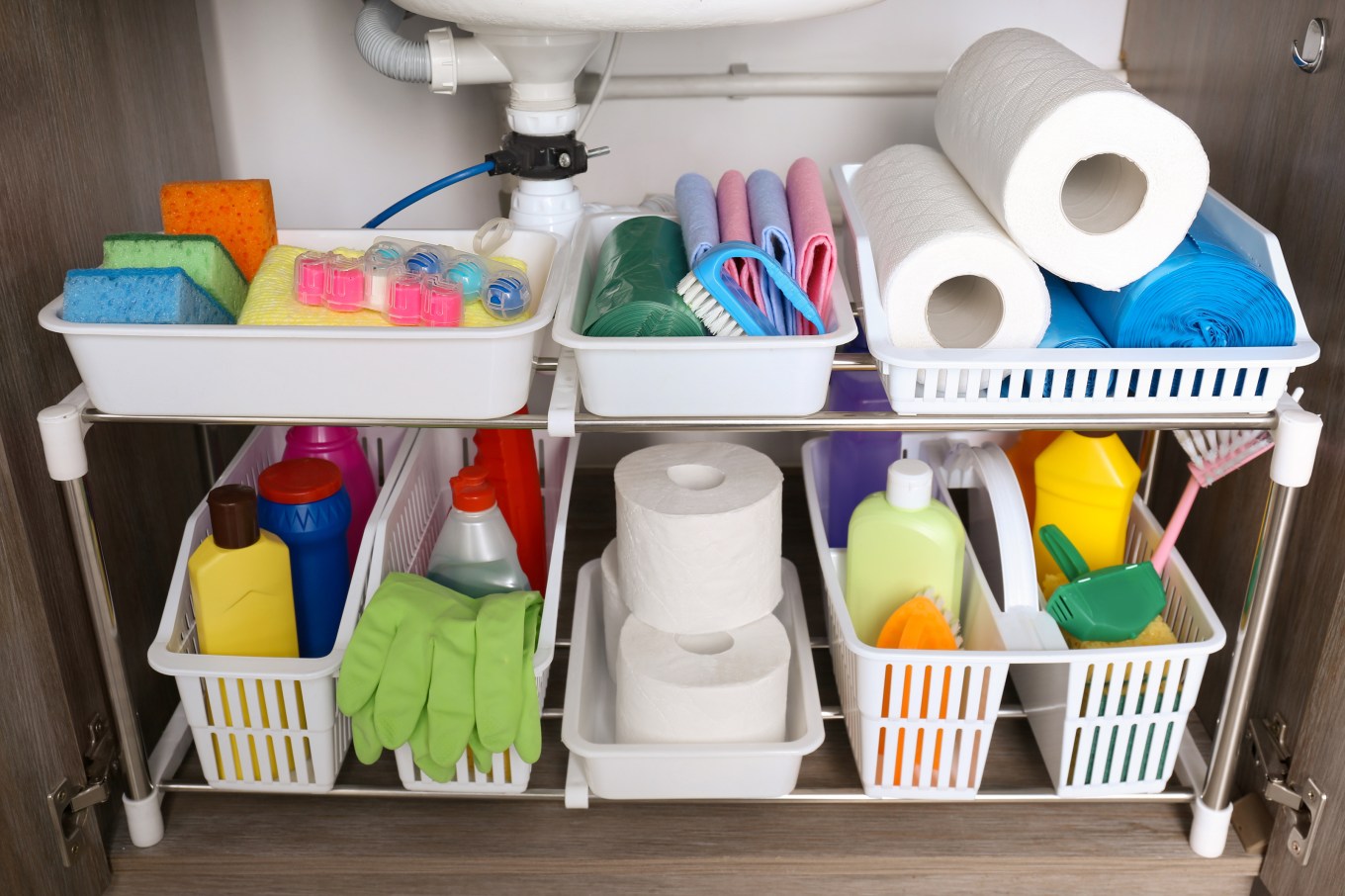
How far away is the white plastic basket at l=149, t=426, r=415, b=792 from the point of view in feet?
3.26

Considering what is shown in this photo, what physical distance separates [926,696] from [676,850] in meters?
0.27

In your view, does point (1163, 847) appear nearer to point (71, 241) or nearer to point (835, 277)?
point (835, 277)

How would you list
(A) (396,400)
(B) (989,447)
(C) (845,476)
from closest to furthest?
(A) (396,400) < (B) (989,447) < (C) (845,476)

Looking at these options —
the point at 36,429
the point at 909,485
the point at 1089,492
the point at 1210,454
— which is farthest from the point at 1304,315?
the point at 36,429

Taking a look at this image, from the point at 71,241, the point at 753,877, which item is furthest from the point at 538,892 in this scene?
the point at 71,241

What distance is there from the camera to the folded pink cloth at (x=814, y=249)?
946 millimetres

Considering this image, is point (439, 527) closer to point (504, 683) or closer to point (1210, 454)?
point (504, 683)

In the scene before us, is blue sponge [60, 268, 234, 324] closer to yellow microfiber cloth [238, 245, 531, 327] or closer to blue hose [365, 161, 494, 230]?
yellow microfiber cloth [238, 245, 531, 327]

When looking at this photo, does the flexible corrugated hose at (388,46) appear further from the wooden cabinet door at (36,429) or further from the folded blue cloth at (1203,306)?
the folded blue cloth at (1203,306)

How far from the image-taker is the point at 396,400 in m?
0.90

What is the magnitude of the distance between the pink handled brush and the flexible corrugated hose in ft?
2.59

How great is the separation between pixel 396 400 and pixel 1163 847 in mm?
773

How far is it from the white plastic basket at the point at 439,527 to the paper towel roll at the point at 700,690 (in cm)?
8

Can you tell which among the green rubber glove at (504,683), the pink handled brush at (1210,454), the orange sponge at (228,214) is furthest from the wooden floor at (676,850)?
the orange sponge at (228,214)
